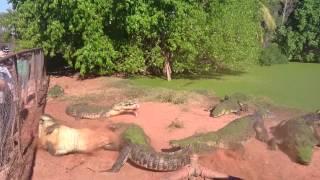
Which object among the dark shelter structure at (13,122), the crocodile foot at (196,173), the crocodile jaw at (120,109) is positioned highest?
the dark shelter structure at (13,122)

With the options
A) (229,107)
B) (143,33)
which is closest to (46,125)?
(229,107)

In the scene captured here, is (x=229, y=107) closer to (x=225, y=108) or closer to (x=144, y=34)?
(x=225, y=108)

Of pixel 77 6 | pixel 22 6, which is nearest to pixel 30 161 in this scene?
pixel 77 6

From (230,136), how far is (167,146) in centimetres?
141

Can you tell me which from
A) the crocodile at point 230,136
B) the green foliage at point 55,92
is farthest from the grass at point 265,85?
the crocodile at point 230,136

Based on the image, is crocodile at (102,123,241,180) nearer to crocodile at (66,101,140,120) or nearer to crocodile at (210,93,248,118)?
crocodile at (66,101,140,120)

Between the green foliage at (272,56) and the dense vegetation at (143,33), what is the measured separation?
646cm

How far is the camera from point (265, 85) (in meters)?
20.6

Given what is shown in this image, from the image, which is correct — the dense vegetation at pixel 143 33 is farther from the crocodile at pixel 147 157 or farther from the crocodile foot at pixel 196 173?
the crocodile foot at pixel 196 173

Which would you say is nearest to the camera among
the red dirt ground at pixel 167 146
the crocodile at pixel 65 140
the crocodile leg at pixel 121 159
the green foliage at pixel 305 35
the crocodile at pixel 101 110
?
the red dirt ground at pixel 167 146

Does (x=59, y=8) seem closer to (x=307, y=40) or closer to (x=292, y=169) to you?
(x=292, y=169)

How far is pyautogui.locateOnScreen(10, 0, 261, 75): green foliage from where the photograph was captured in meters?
19.2

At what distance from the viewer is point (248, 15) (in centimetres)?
2222

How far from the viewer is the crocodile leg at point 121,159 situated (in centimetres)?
1009
